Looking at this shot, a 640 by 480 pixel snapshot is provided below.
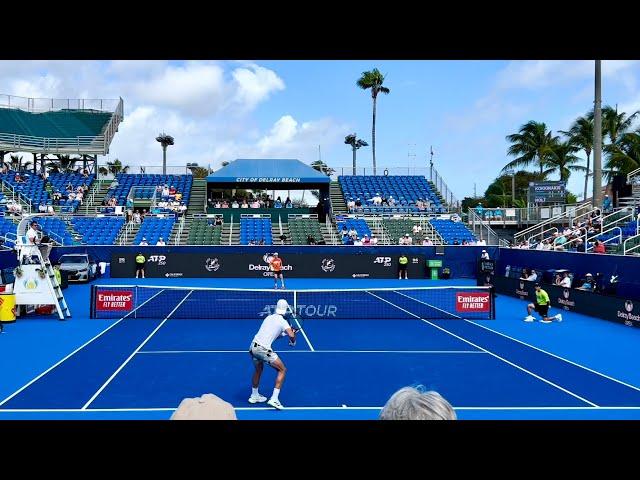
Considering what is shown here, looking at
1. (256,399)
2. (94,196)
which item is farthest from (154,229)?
(256,399)

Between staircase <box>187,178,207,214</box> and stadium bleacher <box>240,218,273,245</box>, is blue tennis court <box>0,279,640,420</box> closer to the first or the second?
stadium bleacher <box>240,218,273,245</box>

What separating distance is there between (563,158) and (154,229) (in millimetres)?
44162

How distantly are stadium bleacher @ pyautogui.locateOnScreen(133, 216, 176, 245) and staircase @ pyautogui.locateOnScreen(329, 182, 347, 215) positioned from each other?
13.5 meters

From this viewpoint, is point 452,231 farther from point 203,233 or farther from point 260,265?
point 203,233

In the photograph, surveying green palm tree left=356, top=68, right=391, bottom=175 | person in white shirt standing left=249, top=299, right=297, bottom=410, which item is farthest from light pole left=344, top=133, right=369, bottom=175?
person in white shirt standing left=249, top=299, right=297, bottom=410

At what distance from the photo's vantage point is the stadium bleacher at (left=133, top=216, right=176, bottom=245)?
4184 centimetres

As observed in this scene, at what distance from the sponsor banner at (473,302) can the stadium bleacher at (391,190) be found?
26.4m

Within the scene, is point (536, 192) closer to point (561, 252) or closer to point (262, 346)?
point (561, 252)

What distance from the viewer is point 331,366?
45.0 ft

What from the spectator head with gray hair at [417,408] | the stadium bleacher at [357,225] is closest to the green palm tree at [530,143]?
the stadium bleacher at [357,225]

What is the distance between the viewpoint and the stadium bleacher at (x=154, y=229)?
41.8 m

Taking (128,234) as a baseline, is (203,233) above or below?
above

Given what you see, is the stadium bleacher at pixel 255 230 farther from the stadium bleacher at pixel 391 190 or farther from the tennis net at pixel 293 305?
the tennis net at pixel 293 305
